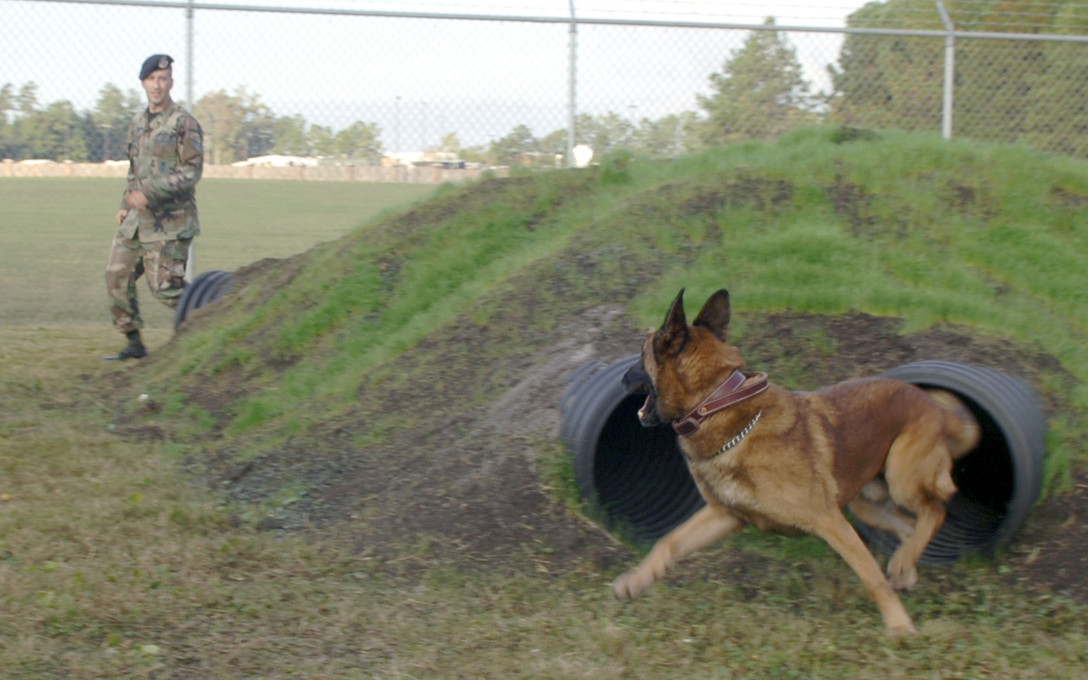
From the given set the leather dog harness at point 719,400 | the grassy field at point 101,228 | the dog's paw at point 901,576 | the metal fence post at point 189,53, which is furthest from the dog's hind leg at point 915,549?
the metal fence post at point 189,53

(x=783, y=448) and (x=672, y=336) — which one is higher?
(x=672, y=336)

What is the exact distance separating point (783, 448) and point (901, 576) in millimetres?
874

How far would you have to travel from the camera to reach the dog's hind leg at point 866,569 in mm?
4273

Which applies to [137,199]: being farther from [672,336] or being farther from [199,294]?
[672,336]

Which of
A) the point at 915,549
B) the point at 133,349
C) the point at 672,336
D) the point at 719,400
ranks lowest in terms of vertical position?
the point at 915,549

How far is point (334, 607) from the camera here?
457 centimetres

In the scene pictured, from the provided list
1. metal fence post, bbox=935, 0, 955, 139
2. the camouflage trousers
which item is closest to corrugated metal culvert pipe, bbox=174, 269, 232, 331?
the camouflage trousers

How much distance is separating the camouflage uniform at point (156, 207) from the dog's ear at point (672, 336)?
6.39 m

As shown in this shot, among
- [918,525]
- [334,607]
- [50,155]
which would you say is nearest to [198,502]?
[334,607]

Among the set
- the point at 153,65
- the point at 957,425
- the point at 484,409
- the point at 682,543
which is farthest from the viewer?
the point at 153,65

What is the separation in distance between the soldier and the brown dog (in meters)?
6.38

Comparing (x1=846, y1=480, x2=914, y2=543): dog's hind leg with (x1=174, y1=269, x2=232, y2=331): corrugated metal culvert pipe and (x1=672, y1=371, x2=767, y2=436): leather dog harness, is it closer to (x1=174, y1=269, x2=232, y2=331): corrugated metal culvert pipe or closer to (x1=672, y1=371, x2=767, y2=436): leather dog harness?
(x1=672, y1=371, x2=767, y2=436): leather dog harness

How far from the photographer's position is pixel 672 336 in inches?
176

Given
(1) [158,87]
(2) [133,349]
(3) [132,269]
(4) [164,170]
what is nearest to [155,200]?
(4) [164,170]
